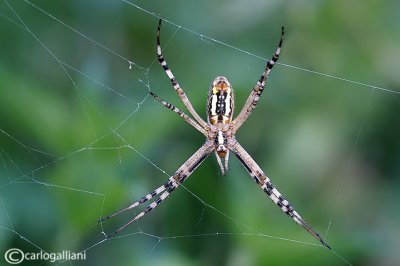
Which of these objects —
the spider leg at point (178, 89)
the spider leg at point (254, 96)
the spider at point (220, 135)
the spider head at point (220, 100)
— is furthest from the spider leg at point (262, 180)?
the spider head at point (220, 100)

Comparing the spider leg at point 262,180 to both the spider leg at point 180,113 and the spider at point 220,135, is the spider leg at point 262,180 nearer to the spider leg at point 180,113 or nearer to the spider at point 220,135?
the spider at point 220,135

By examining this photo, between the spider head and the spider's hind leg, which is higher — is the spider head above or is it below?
above

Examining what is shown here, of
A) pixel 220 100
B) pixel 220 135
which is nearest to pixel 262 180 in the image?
pixel 220 135

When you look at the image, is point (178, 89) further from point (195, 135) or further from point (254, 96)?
point (195, 135)

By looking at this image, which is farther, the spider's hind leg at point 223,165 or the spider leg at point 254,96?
the spider leg at point 254,96

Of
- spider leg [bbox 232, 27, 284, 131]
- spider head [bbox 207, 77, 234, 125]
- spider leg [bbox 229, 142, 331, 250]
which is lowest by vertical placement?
spider leg [bbox 229, 142, 331, 250]

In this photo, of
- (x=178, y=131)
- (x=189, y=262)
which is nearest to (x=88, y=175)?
(x=189, y=262)

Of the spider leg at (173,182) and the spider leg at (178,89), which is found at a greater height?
the spider leg at (178,89)

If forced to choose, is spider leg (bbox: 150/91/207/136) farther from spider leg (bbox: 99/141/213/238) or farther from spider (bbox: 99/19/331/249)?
spider leg (bbox: 99/141/213/238)

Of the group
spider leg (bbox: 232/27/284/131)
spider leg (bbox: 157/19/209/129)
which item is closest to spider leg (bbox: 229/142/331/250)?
spider leg (bbox: 232/27/284/131)
